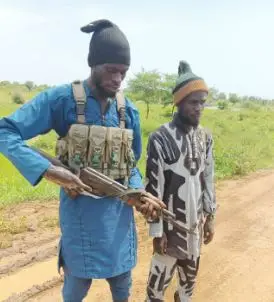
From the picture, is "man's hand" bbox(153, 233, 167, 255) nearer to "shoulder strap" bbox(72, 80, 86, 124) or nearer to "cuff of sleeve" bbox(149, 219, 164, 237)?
"cuff of sleeve" bbox(149, 219, 164, 237)

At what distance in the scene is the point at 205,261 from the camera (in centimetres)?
466

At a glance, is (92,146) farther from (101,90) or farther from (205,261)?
(205,261)

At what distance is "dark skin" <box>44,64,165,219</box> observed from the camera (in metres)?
2.12

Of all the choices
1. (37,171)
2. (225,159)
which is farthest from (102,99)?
(225,159)

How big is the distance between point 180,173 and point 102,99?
71 centimetres

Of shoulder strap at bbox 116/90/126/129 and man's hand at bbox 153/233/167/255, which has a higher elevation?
shoulder strap at bbox 116/90/126/129

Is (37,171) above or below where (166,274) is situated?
above

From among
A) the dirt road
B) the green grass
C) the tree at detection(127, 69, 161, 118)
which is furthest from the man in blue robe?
the tree at detection(127, 69, 161, 118)

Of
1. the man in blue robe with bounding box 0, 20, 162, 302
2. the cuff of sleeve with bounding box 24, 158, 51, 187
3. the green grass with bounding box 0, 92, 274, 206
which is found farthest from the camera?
the green grass with bounding box 0, 92, 274, 206

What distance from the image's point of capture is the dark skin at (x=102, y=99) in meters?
2.12

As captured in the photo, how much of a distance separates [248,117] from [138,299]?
76.3ft

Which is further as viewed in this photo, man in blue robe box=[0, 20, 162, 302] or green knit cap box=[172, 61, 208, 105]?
green knit cap box=[172, 61, 208, 105]

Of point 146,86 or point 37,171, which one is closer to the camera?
point 37,171

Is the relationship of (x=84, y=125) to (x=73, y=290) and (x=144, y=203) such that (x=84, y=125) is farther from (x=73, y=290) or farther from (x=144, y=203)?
(x=73, y=290)
